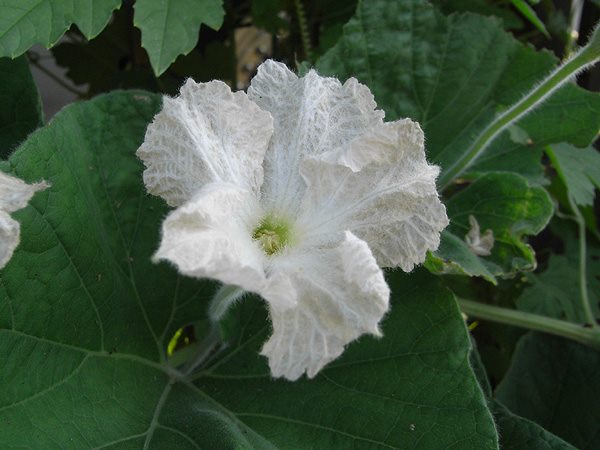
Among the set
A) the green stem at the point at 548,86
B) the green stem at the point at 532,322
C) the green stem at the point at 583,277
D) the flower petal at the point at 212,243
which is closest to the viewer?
the flower petal at the point at 212,243

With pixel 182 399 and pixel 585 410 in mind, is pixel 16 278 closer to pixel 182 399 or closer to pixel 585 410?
pixel 182 399

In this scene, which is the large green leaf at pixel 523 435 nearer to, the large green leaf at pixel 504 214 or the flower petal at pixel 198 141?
the large green leaf at pixel 504 214

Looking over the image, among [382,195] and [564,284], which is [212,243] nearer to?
[382,195]

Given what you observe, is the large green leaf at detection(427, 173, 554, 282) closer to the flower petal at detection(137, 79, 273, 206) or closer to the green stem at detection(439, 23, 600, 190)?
the green stem at detection(439, 23, 600, 190)

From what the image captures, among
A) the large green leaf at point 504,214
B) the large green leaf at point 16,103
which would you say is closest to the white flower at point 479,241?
the large green leaf at point 504,214

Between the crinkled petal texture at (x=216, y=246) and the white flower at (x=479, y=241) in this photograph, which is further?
the white flower at (x=479, y=241)

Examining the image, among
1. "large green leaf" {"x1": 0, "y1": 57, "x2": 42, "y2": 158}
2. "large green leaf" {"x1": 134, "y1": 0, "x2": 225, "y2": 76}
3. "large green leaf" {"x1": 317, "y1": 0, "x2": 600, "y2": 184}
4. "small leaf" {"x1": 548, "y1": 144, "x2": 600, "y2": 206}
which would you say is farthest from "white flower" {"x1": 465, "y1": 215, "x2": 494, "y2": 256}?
"large green leaf" {"x1": 0, "y1": 57, "x2": 42, "y2": 158}
